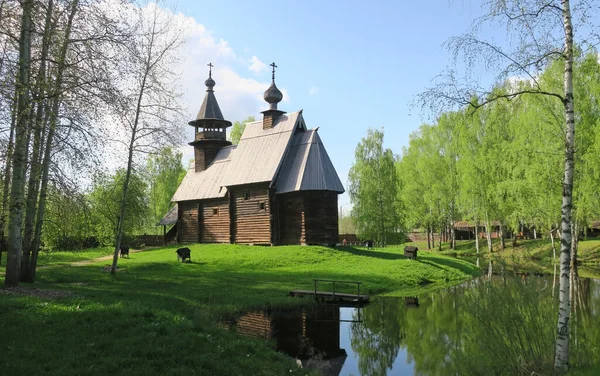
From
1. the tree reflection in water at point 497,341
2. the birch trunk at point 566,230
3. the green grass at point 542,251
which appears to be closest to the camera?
the birch trunk at point 566,230

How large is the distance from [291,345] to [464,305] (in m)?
5.03

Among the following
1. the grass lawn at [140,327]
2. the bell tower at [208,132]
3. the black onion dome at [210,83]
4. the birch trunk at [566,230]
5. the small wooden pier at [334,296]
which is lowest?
the small wooden pier at [334,296]

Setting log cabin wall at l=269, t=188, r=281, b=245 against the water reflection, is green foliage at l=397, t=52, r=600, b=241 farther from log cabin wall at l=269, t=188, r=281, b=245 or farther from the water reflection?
log cabin wall at l=269, t=188, r=281, b=245

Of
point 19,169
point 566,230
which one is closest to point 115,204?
point 19,169

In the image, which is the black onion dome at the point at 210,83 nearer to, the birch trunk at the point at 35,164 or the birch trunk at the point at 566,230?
the birch trunk at the point at 35,164

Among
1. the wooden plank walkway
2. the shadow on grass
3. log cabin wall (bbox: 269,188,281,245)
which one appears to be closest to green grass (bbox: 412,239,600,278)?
the shadow on grass

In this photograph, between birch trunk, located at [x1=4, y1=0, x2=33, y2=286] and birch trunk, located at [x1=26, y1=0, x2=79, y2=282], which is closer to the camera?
birch trunk, located at [x1=4, y1=0, x2=33, y2=286]

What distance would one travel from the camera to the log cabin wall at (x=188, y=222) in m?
35.8

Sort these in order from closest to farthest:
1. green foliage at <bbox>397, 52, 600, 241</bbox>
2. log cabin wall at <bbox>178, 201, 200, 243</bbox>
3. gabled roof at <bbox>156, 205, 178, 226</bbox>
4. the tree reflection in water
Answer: the tree reflection in water < green foliage at <bbox>397, 52, 600, 241</bbox> < log cabin wall at <bbox>178, 201, 200, 243</bbox> < gabled roof at <bbox>156, 205, 178, 226</bbox>

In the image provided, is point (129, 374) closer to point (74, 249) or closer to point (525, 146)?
point (525, 146)

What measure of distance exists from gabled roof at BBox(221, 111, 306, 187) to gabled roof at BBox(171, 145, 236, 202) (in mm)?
1117

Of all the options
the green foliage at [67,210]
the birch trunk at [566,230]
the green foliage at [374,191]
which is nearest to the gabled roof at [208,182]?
the green foliage at [374,191]

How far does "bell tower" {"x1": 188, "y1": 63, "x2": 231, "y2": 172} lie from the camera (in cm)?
3722

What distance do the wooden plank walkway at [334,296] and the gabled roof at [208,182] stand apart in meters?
18.0
